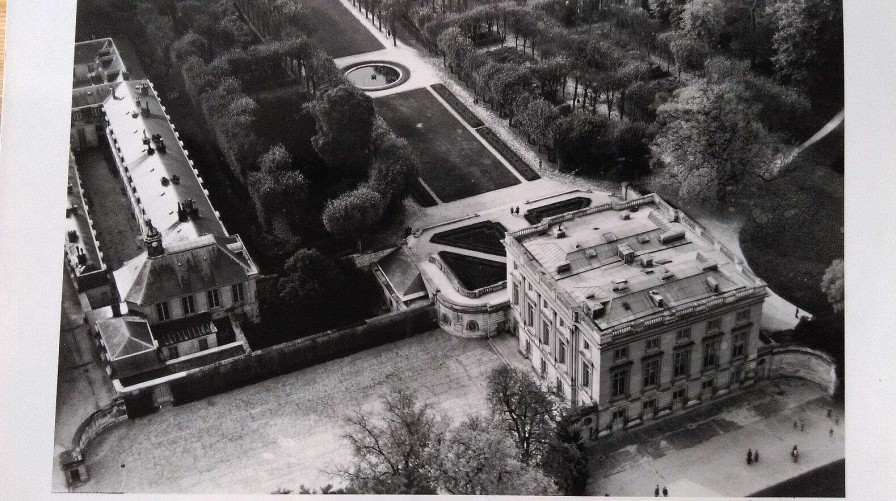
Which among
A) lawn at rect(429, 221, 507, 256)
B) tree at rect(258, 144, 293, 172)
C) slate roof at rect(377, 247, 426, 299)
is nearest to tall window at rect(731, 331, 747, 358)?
lawn at rect(429, 221, 507, 256)

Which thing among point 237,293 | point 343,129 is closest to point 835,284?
point 343,129

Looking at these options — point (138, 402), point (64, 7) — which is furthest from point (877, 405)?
point (64, 7)

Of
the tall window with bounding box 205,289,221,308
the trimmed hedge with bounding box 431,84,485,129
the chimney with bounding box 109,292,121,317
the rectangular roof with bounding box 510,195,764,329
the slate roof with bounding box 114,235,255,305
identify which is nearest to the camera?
the rectangular roof with bounding box 510,195,764,329

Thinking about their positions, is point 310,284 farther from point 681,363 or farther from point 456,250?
point 681,363

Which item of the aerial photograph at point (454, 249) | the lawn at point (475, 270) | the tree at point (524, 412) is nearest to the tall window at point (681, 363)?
the aerial photograph at point (454, 249)

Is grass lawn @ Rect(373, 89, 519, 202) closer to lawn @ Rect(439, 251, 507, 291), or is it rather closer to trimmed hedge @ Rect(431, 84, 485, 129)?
trimmed hedge @ Rect(431, 84, 485, 129)

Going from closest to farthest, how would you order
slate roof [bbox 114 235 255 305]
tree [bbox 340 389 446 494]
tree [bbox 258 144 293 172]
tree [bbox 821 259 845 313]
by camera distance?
tree [bbox 340 389 446 494], tree [bbox 821 259 845 313], slate roof [bbox 114 235 255 305], tree [bbox 258 144 293 172]
